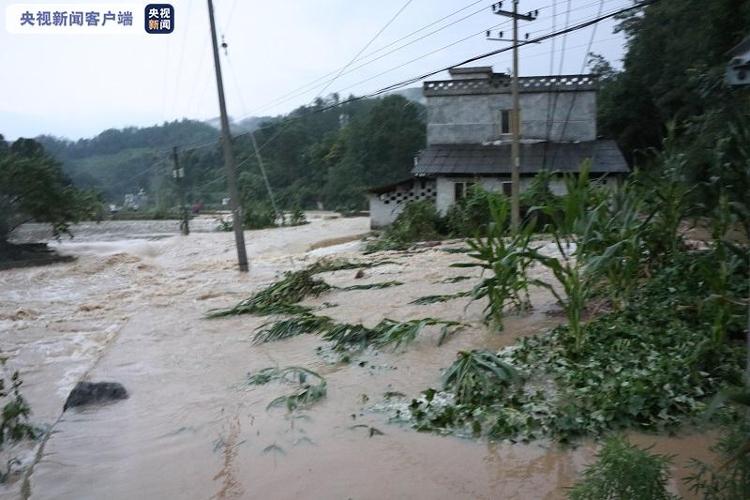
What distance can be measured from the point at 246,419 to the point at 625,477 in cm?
337

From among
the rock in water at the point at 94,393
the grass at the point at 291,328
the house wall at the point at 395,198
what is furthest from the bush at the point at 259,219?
the rock in water at the point at 94,393

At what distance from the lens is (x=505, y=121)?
963 inches

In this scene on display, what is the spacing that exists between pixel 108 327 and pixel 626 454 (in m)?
10.3

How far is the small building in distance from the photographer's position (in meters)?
23.0

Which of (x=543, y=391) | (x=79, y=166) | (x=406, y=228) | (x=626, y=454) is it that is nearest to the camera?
(x=626, y=454)

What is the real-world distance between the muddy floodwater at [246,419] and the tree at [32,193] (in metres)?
10.5

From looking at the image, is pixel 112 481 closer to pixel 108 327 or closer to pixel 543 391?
pixel 543 391

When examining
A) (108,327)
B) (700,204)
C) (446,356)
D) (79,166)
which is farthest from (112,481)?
(79,166)

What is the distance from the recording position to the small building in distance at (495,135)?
2302cm

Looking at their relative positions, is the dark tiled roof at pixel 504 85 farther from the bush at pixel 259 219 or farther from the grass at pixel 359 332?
the grass at pixel 359 332

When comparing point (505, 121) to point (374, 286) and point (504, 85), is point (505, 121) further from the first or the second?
point (374, 286)

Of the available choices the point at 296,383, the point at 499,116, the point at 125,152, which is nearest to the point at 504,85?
the point at 499,116

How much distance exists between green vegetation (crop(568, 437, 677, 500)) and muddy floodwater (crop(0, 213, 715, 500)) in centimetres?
79

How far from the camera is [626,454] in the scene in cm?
295
